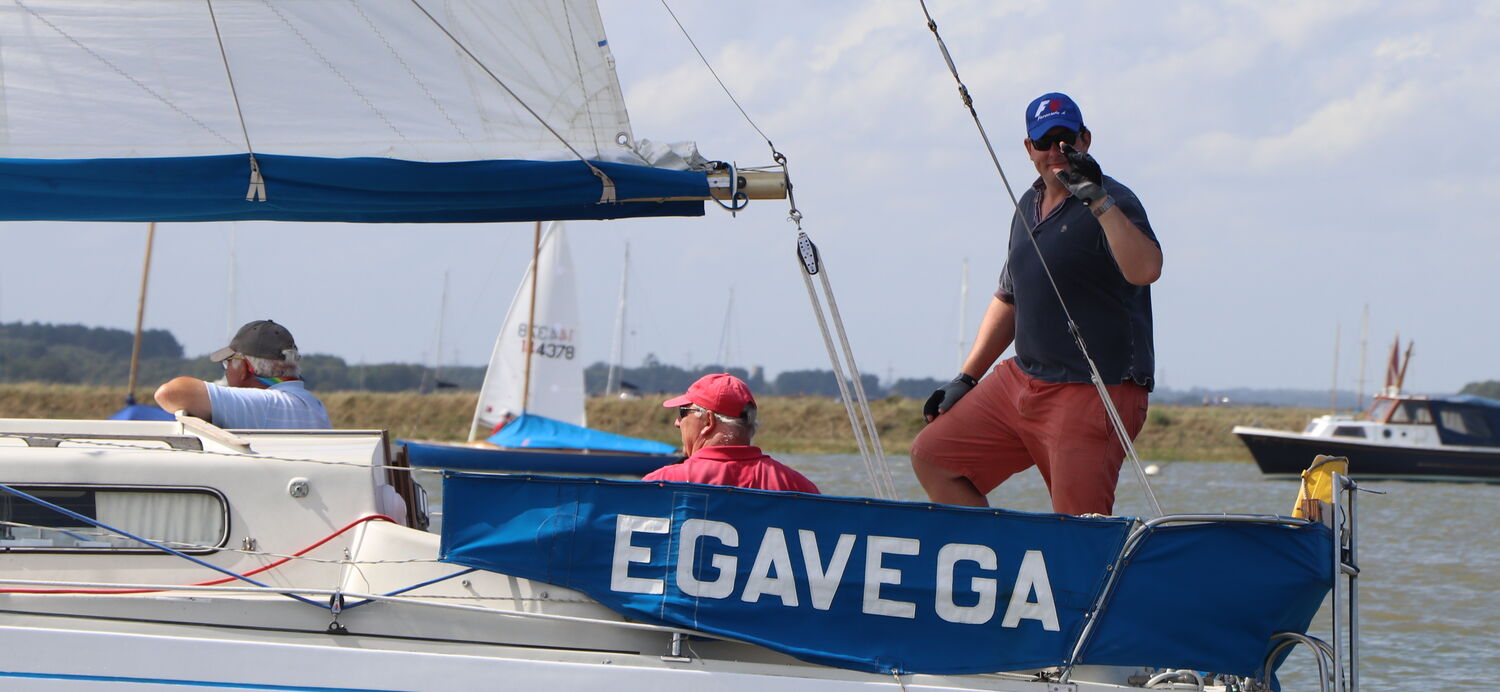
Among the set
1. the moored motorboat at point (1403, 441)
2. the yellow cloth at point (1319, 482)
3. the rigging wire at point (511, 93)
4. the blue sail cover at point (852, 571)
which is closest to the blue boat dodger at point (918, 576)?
the blue sail cover at point (852, 571)

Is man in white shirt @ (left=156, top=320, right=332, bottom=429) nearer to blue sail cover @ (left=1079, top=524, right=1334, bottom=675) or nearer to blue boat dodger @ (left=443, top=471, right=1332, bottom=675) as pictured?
blue boat dodger @ (left=443, top=471, right=1332, bottom=675)

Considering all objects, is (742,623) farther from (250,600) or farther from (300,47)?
(300,47)

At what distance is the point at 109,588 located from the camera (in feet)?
10.5

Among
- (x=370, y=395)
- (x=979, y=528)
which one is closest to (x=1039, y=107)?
(x=979, y=528)

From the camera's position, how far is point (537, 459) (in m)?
24.5

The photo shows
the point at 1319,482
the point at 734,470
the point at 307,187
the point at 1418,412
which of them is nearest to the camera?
the point at 1319,482

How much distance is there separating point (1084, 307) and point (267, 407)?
2370 millimetres

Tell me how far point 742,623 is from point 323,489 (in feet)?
3.62

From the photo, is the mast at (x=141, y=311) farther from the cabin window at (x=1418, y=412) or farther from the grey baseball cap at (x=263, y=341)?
the cabin window at (x=1418, y=412)

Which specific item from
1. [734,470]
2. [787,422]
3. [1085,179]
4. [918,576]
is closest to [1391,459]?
[787,422]

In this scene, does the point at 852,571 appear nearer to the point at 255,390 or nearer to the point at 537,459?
the point at 255,390

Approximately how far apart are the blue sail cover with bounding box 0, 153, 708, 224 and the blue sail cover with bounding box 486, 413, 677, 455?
67.3ft

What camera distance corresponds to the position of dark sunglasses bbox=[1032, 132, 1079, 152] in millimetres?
3711

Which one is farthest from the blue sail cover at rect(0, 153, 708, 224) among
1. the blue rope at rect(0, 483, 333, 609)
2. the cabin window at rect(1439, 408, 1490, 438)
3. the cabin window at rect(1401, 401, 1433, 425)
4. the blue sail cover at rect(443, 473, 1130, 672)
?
the cabin window at rect(1439, 408, 1490, 438)
